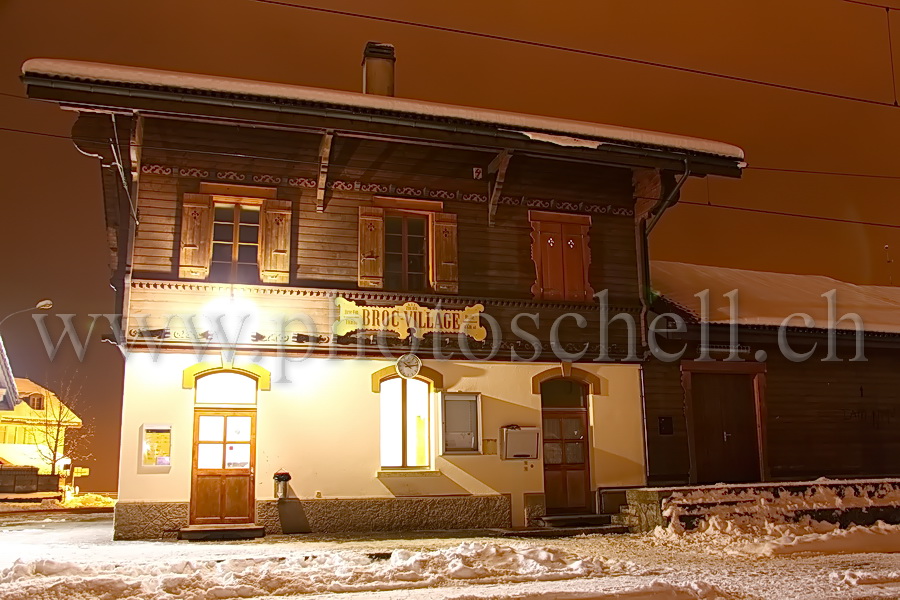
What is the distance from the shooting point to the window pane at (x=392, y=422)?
14.2m

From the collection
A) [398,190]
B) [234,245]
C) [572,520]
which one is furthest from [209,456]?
[572,520]

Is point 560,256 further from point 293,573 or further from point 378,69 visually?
point 293,573

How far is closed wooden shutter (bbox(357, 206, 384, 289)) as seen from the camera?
14.4 meters

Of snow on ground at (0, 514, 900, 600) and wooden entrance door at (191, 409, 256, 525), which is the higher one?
wooden entrance door at (191, 409, 256, 525)

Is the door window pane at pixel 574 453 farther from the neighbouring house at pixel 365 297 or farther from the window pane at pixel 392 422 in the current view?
the window pane at pixel 392 422

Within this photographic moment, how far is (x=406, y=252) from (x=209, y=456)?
4.85 m

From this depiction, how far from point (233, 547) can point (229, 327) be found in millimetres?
3550

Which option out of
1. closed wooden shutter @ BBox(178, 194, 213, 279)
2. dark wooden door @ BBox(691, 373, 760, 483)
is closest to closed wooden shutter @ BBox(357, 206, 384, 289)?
closed wooden shutter @ BBox(178, 194, 213, 279)

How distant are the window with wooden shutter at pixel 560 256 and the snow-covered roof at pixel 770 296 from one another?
2124 millimetres

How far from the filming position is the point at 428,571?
962cm

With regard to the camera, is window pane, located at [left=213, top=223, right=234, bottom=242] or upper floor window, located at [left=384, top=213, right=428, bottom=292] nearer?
window pane, located at [left=213, top=223, right=234, bottom=242]

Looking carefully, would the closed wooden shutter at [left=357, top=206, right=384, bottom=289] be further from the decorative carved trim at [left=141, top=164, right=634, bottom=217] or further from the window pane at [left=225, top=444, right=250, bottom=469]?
the window pane at [left=225, top=444, right=250, bottom=469]

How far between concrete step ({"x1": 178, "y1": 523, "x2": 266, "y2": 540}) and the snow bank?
271 cm

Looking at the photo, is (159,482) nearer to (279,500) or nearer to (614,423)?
(279,500)
